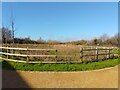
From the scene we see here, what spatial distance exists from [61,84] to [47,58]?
547 centimetres

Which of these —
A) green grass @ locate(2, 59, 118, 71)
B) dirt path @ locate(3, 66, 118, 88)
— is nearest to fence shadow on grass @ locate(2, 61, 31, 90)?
dirt path @ locate(3, 66, 118, 88)

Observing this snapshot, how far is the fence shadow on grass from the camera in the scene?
10855 mm

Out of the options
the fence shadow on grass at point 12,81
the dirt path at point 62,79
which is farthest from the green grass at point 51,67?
the fence shadow on grass at point 12,81

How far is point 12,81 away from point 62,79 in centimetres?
222

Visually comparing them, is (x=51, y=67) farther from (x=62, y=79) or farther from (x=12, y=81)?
(x=12, y=81)

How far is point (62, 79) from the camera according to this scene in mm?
11898

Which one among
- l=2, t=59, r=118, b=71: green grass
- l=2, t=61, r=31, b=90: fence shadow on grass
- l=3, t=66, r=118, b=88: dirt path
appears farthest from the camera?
l=2, t=59, r=118, b=71: green grass

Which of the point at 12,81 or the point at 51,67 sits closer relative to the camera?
the point at 12,81

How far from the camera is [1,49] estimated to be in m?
18.3

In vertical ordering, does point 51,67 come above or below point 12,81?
above

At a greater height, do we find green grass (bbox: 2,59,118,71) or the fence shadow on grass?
green grass (bbox: 2,59,118,71)

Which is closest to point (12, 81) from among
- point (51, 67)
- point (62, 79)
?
point (62, 79)

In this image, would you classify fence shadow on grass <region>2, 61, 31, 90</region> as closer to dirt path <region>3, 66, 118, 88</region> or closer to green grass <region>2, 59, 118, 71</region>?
dirt path <region>3, 66, 118, 88</region>

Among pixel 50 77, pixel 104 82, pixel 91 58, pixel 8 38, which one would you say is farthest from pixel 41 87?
pixel 8 38
